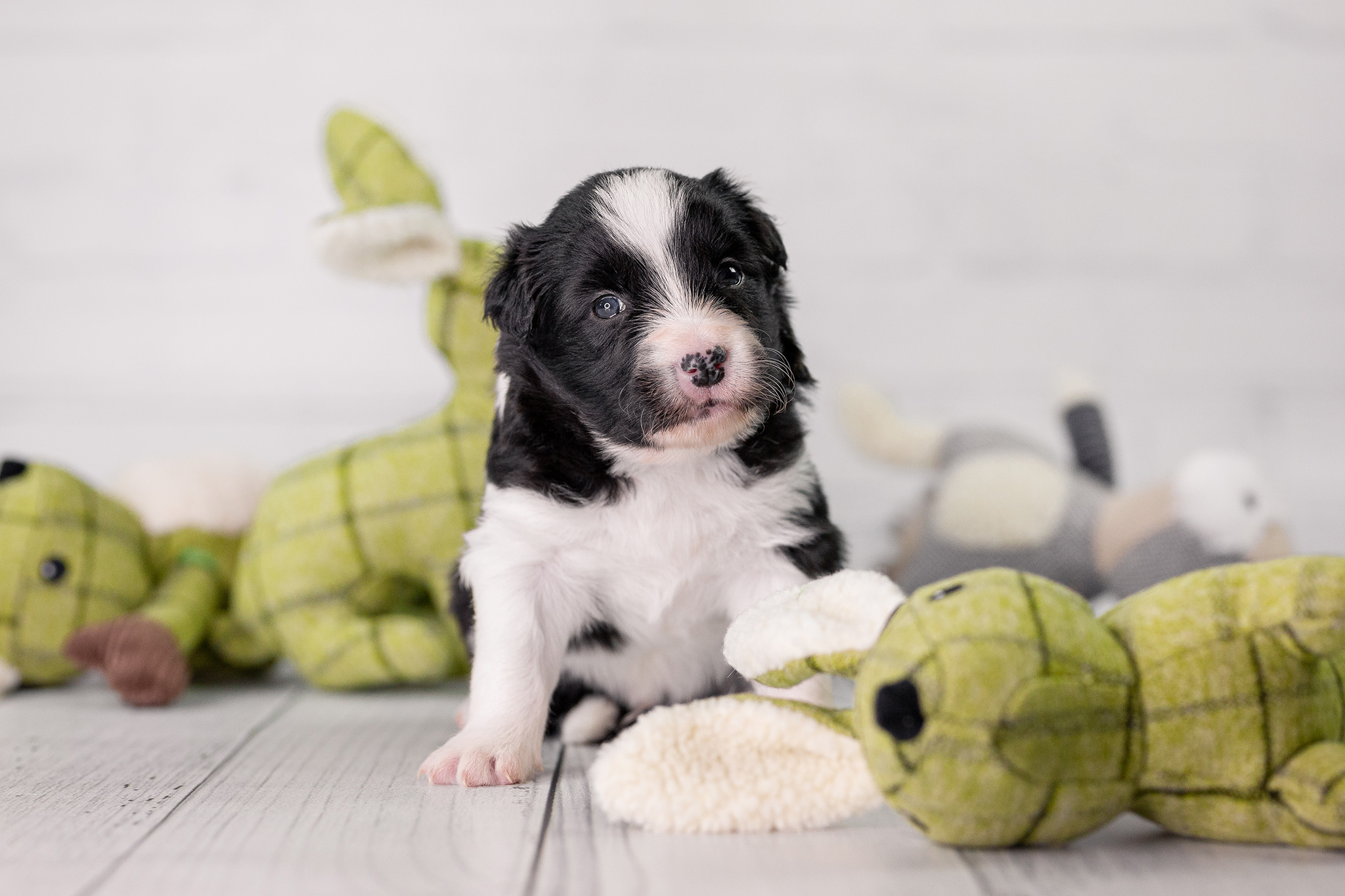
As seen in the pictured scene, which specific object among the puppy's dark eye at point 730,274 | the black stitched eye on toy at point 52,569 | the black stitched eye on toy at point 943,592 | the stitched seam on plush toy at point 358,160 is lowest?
the black stitched eye on toy at point 52,569

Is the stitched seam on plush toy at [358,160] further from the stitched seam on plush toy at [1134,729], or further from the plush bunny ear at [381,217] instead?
the stitched seam on plush toy at [1134,729]

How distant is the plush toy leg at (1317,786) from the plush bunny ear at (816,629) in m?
0.45

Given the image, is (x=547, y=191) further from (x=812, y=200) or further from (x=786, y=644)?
(x=786, y=644)

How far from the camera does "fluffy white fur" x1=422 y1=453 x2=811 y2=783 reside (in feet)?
6.10

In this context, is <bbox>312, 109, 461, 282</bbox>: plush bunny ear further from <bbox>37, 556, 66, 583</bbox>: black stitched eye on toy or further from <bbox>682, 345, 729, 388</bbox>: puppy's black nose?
<bbox>682, 345, 729, 388</bbox>: puppy's black nose

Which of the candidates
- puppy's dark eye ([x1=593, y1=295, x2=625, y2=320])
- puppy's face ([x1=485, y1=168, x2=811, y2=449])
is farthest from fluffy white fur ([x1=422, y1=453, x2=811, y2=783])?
puppy's dark eye ([x1=593, y1=295, x2=625, y2=320])

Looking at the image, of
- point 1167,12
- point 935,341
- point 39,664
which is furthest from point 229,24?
point 1167,12

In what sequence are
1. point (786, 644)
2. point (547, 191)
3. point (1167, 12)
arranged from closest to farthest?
point (786, 644), point (547, 191), point (1167, 12)

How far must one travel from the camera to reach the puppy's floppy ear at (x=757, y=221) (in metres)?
1.96

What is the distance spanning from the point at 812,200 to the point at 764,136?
0.83 ft

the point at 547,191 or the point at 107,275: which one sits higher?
the point at 547,191

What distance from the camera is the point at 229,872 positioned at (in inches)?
54.1

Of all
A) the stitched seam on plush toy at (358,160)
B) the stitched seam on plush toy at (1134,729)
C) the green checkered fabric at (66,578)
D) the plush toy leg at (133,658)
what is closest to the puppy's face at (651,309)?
the stitched seam on plush toy at (1134,729)

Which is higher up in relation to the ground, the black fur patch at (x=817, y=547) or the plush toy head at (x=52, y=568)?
the black fur patch at (x=817, y=547)
